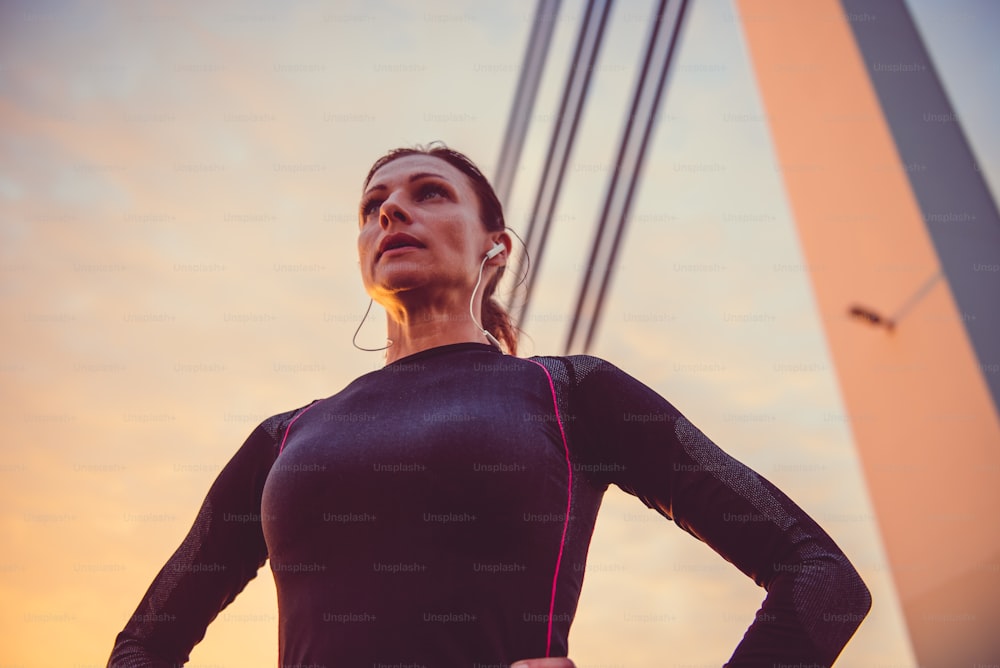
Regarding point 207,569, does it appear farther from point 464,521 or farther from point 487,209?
point 487,209

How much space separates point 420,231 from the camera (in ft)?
3.35

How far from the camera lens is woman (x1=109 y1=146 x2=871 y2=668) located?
0.60 meters

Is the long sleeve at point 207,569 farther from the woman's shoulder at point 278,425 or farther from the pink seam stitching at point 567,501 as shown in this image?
the pink seam stitching at point 567,501

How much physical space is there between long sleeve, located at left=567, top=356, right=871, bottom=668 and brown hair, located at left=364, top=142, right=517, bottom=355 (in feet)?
1.24

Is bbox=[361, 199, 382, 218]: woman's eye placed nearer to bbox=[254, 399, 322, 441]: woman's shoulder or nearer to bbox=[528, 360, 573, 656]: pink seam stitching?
bbox=[254, 399, 322, 441]: woman's shoulder

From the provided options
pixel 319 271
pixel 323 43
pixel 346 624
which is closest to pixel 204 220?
pixel 319 271

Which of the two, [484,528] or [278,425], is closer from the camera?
[484,528]

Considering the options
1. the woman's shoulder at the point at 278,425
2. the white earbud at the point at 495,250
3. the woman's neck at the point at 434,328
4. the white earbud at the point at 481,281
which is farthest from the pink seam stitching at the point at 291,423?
the white earbud at the point at 495,250

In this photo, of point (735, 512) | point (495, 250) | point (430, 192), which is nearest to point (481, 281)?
point (495, 250)

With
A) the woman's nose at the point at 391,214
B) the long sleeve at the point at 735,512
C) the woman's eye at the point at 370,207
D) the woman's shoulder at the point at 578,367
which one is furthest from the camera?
the woman's eye at the point at 370,207

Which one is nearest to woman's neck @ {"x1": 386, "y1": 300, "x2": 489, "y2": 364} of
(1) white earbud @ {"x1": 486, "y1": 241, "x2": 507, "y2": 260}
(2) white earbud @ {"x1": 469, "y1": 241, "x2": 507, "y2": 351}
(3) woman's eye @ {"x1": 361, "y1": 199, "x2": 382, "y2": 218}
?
(2) white earbud @ {"x1": 469, "y1": 241, "x2": 507, "y2": 351}

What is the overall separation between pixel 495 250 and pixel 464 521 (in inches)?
23.7

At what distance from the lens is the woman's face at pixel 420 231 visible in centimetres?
100

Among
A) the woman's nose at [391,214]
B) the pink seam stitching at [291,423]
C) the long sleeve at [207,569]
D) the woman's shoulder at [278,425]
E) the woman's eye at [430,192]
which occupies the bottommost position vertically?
the long sleeve at [207,569]
